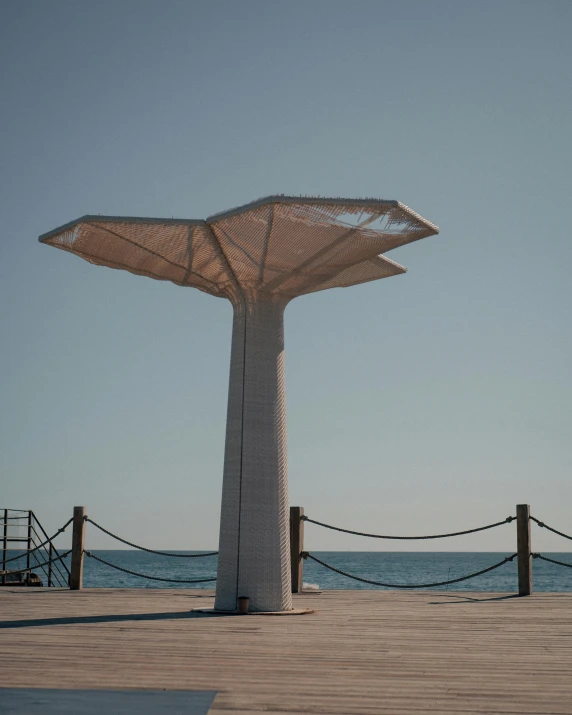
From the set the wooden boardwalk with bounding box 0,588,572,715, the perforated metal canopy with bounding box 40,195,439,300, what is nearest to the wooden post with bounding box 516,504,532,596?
the wooden boardwalk with bounding box 0,588,572,715

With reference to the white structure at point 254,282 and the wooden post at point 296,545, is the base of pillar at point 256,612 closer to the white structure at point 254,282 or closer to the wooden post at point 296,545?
the white structure at point 254,282

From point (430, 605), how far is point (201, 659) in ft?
17.7

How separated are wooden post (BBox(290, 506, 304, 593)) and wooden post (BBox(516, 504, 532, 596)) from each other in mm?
3066

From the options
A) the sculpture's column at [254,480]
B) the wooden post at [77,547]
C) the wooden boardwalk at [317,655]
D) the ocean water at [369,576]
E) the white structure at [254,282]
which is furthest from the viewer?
the ocean water at [369,576]

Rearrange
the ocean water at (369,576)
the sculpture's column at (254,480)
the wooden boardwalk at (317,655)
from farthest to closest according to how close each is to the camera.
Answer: the ocean water at (369,576), the sculpture's column at (254,480), the wooden boardwalk at (317,655)

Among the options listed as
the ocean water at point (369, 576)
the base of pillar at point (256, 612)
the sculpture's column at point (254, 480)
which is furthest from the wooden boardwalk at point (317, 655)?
the ocean water at point (369, 576)

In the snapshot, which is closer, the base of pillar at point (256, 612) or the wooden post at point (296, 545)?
the base of pillar at point (256, 612)

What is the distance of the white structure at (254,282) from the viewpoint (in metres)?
8.98

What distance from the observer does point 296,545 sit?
12672 mm

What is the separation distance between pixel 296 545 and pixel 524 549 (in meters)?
3.21

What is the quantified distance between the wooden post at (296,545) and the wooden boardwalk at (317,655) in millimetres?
2524

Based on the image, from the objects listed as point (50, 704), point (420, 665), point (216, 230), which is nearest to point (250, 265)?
point (216, 230)

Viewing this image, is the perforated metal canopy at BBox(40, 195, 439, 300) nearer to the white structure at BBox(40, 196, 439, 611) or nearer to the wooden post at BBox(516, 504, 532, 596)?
the white structure at BBox(40, 196, 439, 611)

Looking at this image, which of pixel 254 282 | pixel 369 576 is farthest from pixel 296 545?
pixel 369 576
